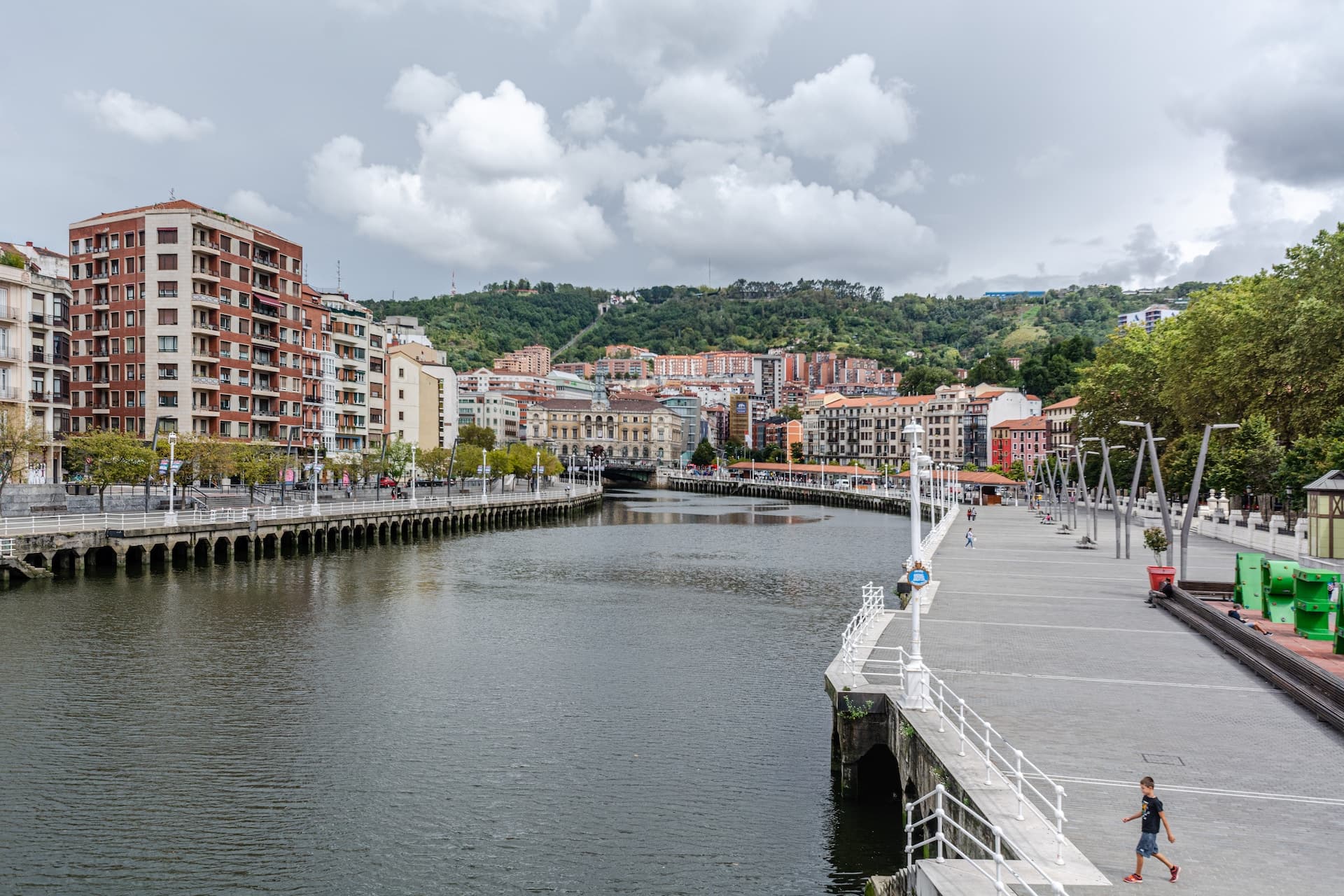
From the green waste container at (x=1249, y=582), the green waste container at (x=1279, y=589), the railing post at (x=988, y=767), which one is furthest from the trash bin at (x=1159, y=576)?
the railing post at (x=988, y=767)

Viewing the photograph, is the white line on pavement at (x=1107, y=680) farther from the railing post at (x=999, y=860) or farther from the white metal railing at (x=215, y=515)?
the white metal railing at (x=215, y=515)

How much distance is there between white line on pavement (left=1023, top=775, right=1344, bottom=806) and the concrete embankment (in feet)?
150

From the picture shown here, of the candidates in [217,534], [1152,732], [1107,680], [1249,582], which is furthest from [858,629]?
[217,534]

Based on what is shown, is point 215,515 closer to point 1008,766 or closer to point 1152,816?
point 1008,766

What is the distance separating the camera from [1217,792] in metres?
14.7

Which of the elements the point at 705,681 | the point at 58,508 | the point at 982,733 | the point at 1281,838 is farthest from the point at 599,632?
the point at 58,508

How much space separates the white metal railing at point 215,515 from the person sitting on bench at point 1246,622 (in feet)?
159

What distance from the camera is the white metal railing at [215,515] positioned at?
51250 mm

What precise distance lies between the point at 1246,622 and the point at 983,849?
17871mm

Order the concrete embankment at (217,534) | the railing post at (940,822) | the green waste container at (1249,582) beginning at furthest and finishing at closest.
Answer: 1. the concrete embankment at (217,534)
2. the green waste container at (1249,582)
3. the railing post at (940,822)

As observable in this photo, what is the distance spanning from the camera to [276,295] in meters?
94.1

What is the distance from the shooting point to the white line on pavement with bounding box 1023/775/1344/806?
1434cm

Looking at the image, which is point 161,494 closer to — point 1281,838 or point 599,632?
point 599,632

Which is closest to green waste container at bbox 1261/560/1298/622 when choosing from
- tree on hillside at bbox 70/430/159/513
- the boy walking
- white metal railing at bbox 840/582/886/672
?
white metal railing at bbox 840/582/886/672
